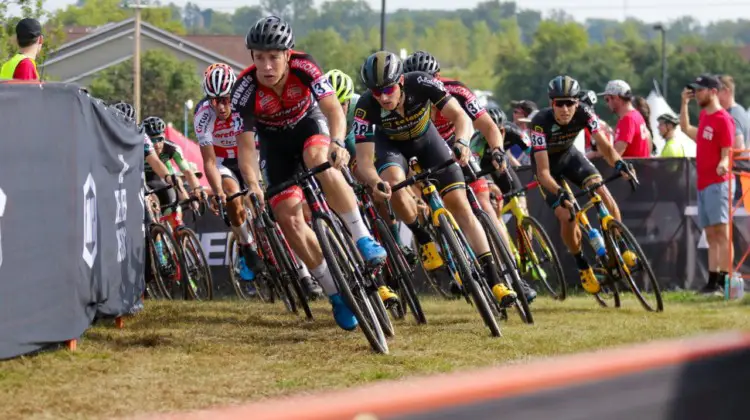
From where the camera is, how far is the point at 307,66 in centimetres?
872

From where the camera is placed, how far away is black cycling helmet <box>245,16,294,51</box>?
8.45 metres

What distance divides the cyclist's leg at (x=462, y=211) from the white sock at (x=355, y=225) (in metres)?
1.37

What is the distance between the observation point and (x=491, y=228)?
970 cm

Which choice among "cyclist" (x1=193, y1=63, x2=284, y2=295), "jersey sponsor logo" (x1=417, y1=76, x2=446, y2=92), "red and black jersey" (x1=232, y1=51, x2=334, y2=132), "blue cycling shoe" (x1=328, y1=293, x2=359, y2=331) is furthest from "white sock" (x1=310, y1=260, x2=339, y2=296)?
"cyclist" (x1=193, y1=63, x2=284, y2=295)

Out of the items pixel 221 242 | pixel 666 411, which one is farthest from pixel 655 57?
pixel 666 411

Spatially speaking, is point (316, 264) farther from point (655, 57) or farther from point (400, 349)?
point (655, 57)

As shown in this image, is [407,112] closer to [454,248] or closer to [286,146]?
[286,146]

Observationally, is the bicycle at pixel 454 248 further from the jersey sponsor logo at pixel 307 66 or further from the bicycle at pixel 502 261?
the jersey sponsor logo at pixel 307 66

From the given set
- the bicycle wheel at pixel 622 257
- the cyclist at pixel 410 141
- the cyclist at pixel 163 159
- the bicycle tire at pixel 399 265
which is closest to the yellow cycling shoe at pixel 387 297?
the cyclist at pixel 410 141

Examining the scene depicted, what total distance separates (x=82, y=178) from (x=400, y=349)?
229 cm

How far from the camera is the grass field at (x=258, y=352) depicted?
6336 mm

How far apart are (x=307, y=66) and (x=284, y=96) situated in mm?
447

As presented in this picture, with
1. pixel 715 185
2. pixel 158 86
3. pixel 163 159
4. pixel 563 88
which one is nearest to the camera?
pixel 563 88

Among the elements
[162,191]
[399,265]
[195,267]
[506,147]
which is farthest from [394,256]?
[162,191]
